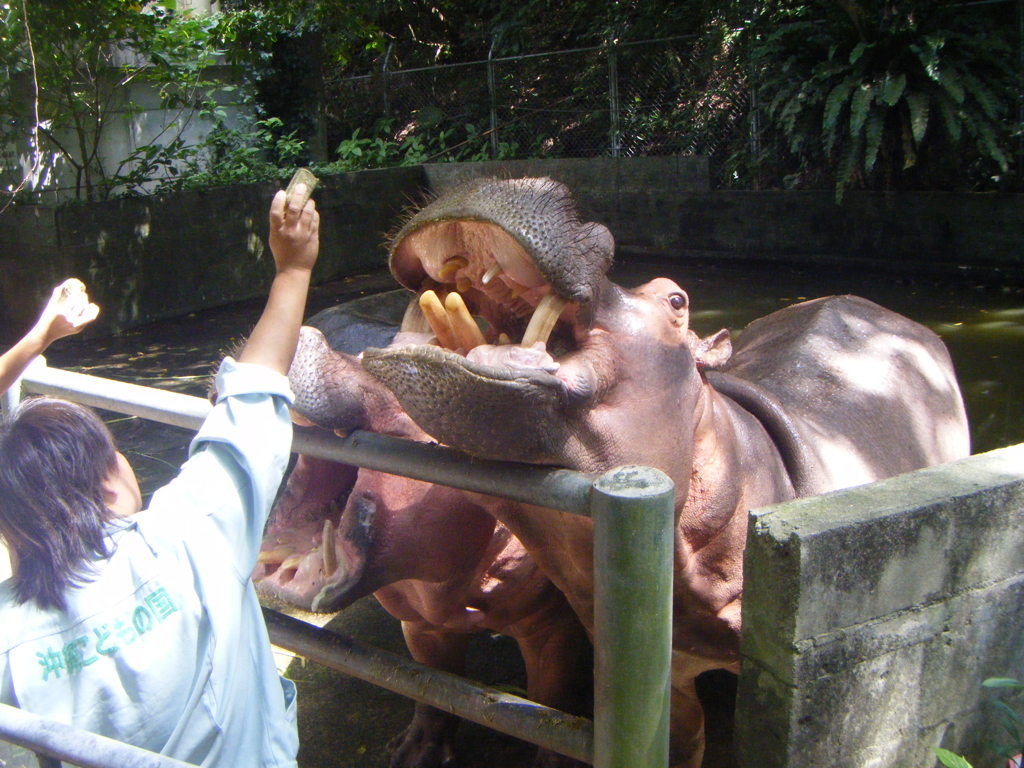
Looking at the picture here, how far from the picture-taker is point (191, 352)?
816 centimetres

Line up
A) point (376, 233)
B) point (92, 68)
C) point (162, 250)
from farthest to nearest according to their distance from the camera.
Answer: point (376, 233), point (162, 250), point (92, 68)

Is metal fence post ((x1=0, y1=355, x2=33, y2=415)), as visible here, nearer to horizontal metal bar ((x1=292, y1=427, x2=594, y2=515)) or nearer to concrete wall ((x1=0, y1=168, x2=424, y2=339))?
horizontal metal bar ((x1=292, y1=427, x2=594, y2=515))

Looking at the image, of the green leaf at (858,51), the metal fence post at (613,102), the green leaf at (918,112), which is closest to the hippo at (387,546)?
the green leaf at (918,112)

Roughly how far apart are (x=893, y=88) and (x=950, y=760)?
8201 mm

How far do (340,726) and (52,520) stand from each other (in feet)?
6.13

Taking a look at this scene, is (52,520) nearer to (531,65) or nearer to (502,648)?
(502,648)

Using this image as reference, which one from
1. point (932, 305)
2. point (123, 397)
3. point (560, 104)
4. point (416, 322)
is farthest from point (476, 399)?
point (560, 104)

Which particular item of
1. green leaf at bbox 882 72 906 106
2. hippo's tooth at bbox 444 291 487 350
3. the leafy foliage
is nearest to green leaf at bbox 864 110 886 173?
green leaf at bbox 882 72 906 106

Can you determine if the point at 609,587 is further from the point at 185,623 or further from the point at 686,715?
the point at 686,715

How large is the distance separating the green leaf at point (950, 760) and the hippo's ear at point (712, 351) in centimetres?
85

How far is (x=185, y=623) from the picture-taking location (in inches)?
57.6

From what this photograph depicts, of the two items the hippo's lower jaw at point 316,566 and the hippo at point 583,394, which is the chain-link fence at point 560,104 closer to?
the hippo at point 583,394

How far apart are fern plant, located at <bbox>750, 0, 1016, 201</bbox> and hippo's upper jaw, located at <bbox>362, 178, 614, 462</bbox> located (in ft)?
26.7

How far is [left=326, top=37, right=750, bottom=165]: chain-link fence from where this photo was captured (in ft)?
38.1
